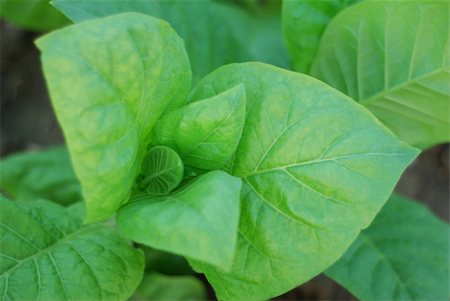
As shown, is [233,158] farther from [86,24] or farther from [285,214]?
[86,24]

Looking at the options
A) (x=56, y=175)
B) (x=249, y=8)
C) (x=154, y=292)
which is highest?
(x=249, y=8)

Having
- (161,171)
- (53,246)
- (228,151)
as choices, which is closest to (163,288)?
(53,246)

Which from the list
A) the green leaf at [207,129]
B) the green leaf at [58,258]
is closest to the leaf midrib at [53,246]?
the green leaf at [58,258]

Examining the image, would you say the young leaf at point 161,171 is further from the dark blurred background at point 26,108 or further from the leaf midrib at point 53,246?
the dark blurred background at point 26,108

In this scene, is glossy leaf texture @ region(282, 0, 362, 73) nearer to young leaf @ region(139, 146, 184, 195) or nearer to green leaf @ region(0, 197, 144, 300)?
young leaf @ region(139, 146, 184, 195)

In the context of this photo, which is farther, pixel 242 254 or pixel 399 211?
pixel 399 211

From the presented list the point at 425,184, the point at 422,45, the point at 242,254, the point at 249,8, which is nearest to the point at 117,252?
the point at 242,254
